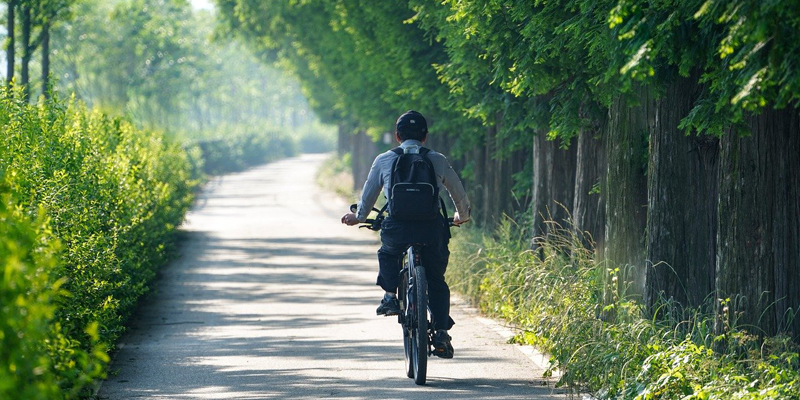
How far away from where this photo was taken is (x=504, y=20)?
1123cm

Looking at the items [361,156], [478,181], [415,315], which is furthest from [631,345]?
[361,156]

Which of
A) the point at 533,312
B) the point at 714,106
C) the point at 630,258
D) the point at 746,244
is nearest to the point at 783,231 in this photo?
the point at 746,244

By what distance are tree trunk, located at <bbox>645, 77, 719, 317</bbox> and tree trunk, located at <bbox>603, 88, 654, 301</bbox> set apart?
59 centimetres

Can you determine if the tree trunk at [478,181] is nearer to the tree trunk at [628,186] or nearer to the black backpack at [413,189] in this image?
the tree trunk at [628,186]

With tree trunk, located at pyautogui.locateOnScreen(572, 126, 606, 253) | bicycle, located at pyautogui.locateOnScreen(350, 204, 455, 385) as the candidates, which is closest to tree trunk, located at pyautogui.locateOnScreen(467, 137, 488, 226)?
tree trunk, located at pyautogui.locateOnScreen(572, 126, 606, 253)

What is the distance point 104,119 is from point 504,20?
7.46 meters

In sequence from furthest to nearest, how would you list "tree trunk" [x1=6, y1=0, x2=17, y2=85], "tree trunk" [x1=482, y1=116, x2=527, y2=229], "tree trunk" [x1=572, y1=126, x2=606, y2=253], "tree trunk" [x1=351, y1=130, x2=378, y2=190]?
"tree trunk" [x1=351, y1=130, x2=378, y2=190]
"tree trunk" [x1=6, y1=0, x2=17, y2=85]
"tree trunk" [x1=482, y1=116, x2=527, y2=229]
"tree trunk" [x1=572, y1=126, x2=606, y2=253]

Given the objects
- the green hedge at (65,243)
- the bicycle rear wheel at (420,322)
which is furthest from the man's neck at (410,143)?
the green hedge at (65,243)

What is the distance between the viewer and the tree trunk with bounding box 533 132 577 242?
47.3 feet

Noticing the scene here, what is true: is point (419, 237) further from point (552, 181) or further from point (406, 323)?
point (552, 181)

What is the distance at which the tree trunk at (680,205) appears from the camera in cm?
923

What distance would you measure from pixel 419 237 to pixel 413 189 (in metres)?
0.35

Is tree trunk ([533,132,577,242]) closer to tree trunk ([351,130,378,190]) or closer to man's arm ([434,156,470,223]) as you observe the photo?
man's arm ([434,156,470,223])

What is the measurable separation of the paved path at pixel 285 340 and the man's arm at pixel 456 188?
1193 mm
